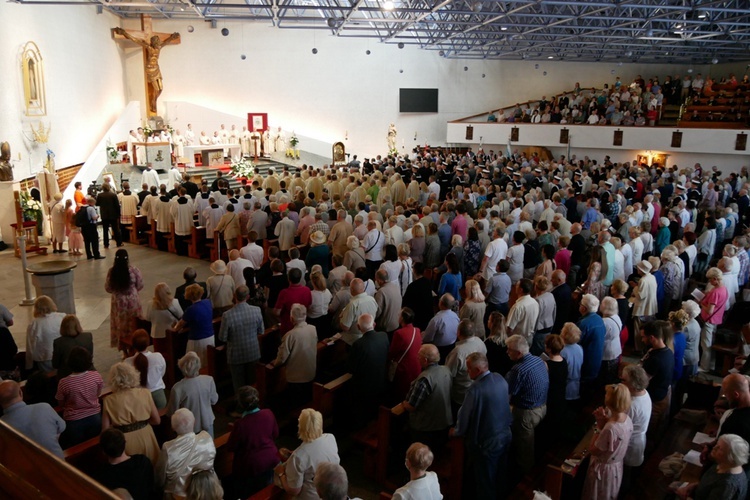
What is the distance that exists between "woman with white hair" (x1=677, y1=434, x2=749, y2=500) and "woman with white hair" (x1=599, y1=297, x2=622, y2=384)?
246 centimetres

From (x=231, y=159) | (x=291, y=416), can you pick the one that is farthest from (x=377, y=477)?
(x=231, y=159)

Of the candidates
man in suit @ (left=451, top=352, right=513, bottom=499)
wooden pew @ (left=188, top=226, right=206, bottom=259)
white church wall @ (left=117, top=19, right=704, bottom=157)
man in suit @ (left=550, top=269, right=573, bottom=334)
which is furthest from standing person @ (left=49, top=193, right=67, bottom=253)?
white church wall @ (left=117, top=19, right=704, bottom=157)

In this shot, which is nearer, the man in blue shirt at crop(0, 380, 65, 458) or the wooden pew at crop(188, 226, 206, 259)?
the man in blue shirt at crop(0, 380, 65, 458)

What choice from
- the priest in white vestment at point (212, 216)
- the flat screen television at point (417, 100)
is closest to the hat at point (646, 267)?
the priest in white vestment at point (212, 216)

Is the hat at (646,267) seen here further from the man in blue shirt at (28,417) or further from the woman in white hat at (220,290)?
the man in blue shirt at (28,417)

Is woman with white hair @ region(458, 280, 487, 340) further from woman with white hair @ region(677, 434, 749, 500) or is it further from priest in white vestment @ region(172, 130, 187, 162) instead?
priest in white vestment @ region(172, 130, 187, 162)

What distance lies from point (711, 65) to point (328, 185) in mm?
24217

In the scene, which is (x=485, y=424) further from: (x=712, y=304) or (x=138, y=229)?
(x=138, y=229)

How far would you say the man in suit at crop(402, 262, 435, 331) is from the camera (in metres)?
7.45

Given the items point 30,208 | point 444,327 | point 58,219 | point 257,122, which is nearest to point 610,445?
point 444,327

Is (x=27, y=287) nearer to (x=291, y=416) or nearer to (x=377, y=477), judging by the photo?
(x=291, y=416)

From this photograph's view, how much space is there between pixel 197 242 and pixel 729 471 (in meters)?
11.4

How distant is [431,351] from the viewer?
196 inches

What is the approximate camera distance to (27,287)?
972 centimetres
